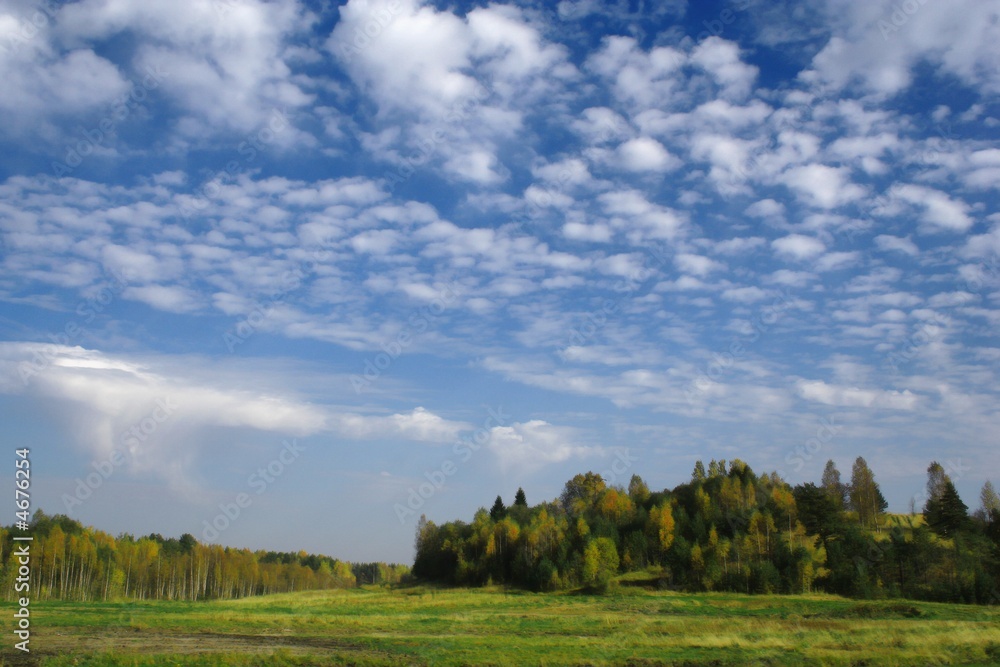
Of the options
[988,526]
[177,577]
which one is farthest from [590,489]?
→ [177,577]

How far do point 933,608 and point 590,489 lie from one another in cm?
10573

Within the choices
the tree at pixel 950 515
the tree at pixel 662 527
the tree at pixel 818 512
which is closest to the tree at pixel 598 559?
the tree at pixel 662 527

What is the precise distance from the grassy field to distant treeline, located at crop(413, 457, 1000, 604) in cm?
2174

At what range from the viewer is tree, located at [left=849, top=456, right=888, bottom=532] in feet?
399

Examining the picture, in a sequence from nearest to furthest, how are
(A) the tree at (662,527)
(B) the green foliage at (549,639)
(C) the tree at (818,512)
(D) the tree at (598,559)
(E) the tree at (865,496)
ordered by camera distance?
1. (B) the green foliage at (549,639)
2. (C) the tree at (818,512)
3. (D) the tree at (598,559)
4. (A) the tree at (662,527)
5. (E) the tree at (865,496)

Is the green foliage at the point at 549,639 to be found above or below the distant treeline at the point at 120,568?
above

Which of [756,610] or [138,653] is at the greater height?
[138,653]

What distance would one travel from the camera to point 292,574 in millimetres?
181500

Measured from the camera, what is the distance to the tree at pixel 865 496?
121500mm

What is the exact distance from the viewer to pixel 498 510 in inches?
5103

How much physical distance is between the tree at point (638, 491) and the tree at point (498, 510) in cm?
2659

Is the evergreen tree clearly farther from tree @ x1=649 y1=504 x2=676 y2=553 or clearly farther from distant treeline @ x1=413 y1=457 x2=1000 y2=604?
tree @ x1=649 y1=504 x2=676 y2=553

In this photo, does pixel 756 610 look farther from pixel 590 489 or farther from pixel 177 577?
pixel 177 577

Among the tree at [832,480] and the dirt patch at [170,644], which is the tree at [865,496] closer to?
the tree at [832,480]
